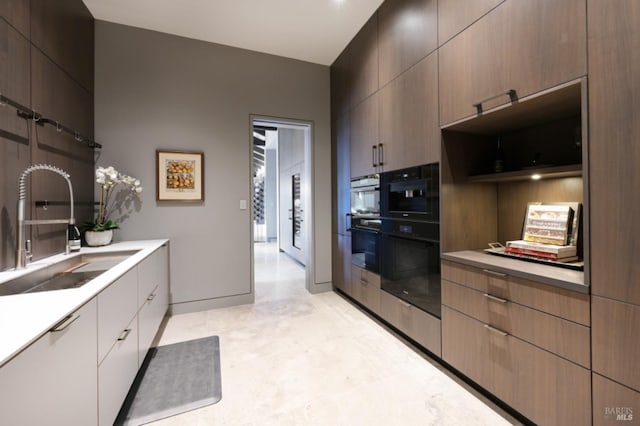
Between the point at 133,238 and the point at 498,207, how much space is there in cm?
342

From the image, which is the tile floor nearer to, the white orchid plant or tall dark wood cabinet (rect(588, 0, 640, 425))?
tall dark wood cabinet (rect(588, 0, 640, 425))

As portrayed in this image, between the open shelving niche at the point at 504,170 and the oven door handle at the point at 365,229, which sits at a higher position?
the open shelving niche at the point at 504,170

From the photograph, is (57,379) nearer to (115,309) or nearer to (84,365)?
(84,365)

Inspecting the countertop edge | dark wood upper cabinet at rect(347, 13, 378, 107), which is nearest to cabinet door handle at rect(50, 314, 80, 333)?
the countertop edge

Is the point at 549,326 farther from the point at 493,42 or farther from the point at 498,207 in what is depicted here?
the point at 493,42

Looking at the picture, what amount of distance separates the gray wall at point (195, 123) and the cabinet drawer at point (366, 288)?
127cm

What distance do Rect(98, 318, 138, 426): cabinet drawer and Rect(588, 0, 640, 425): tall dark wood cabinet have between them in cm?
208

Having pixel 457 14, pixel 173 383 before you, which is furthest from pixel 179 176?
pixel 457 14

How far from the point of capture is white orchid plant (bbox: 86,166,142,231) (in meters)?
2.47

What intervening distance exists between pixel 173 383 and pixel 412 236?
6.59 feet

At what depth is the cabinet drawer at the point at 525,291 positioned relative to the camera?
3.85ft

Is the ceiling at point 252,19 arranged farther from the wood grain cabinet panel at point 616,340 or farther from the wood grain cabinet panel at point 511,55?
the wood grain cabinet panel at point 616,340

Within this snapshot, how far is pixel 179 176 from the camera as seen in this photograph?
2.97 metres

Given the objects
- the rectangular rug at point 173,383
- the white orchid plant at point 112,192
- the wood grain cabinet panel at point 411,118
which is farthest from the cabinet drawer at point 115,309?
the wood grain cabinet panel at point 411,118
